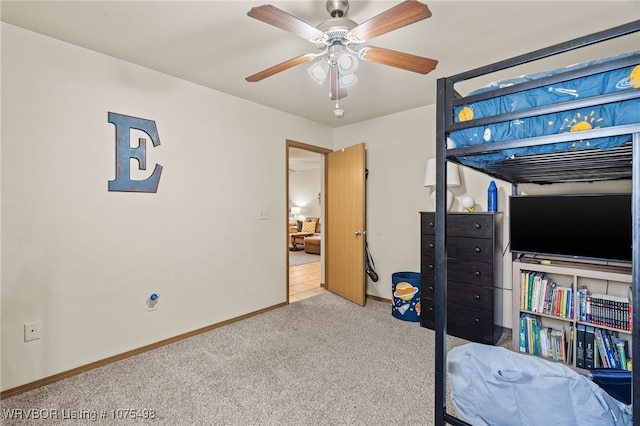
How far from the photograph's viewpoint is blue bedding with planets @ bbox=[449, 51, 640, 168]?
3.28 ft

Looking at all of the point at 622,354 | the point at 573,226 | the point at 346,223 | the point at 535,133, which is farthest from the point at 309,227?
the point at 535,133

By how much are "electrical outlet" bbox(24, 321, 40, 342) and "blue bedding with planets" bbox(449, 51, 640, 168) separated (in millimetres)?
2824

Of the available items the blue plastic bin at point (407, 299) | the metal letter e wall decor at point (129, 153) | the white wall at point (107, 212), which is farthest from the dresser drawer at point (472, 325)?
the metal letter e wall decor at point (129, 153)

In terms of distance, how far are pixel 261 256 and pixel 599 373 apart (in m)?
2.85

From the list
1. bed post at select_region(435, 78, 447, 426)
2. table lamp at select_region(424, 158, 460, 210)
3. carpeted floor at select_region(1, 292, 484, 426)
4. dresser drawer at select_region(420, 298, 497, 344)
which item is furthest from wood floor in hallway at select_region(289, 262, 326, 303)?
bed post at select_region(435, 78, 447, 426)

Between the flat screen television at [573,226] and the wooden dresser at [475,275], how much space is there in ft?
Answer: 0.70

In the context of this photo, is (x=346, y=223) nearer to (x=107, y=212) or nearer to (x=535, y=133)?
(x=107, y=212)

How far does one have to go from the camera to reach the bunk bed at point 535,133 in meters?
0.98

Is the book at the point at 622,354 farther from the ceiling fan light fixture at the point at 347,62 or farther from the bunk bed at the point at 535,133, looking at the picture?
the ceiling fan light fixture at the point at 347,62

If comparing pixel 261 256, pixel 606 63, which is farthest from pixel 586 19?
pixel 261 256

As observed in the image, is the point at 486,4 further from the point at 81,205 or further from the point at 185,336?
the point at 185,336

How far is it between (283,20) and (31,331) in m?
2.52

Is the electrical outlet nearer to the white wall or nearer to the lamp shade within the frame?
the white wall

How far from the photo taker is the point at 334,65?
193 cm
